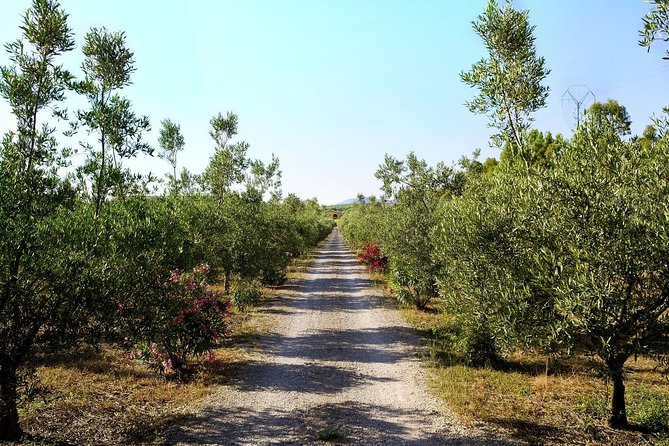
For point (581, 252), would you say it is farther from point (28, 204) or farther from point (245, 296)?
point (245, 296)

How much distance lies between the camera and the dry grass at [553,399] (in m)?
12.3

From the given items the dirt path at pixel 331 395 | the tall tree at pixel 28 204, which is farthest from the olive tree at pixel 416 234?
the tall tree at pixel 28 204

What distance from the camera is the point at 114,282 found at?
1053 cm

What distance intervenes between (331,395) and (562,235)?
31.5 ft

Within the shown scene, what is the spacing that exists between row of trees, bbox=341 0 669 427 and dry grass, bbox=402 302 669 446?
1.05m

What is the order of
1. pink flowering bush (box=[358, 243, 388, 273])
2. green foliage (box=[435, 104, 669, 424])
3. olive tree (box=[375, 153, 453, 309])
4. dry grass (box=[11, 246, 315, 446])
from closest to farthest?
green foliage (box=[435, 104, 669, 424]) → dry grass (box=[11, 246, 315, 446]) → olive tree (box=[375, 153, 453, 309]) → pink flowering bush (box=[358, 243, 388, 273])

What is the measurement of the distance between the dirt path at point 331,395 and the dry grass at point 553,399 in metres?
1.21

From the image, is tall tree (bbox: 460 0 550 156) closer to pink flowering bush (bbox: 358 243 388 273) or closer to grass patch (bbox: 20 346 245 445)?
grass patch (bbox: 20 346 245 445)

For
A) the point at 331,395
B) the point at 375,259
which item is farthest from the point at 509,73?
the point at 375,259

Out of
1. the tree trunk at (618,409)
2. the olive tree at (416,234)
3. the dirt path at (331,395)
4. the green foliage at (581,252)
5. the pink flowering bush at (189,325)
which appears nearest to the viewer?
the green foliage at (581,252)

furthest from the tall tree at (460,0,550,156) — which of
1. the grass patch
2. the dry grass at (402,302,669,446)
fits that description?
the grass patch

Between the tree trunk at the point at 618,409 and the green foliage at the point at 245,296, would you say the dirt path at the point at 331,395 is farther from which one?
the tree trunk at the point at 618,409

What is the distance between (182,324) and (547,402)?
13.2 metres

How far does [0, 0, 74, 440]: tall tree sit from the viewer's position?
30.8 ft
